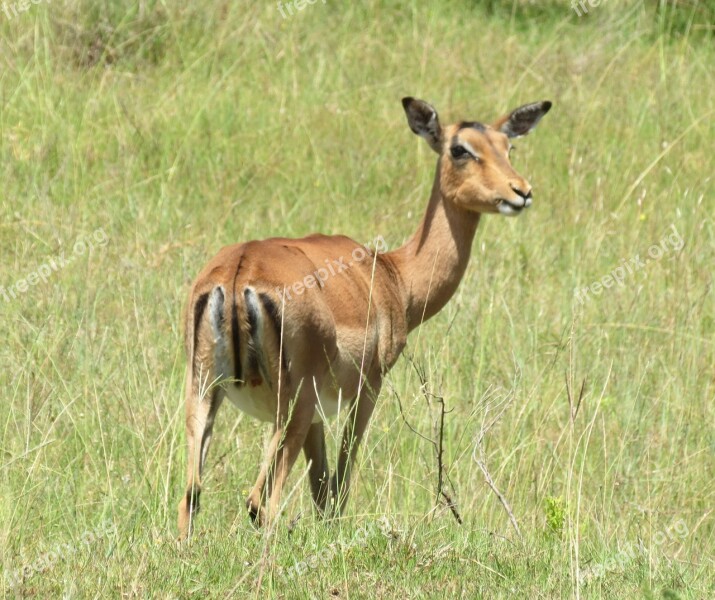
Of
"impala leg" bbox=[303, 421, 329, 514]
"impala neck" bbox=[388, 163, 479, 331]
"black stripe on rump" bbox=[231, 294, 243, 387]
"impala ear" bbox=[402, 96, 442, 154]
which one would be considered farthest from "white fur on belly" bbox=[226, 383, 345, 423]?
"impala ear" bbox=[402, 96, 442, 154]

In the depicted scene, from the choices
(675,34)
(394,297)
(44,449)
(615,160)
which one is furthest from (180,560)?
(675,34)

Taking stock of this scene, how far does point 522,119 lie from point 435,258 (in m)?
1.18

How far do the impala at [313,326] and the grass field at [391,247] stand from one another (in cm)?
18

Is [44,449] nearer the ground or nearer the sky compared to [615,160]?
nearer the sky

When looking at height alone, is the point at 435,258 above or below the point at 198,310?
below

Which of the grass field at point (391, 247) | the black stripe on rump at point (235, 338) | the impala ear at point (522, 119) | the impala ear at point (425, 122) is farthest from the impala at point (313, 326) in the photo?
the impala ear at point (522, 119)

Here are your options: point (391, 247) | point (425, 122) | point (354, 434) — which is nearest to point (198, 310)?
point (354, 434)

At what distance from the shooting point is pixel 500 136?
6066mm

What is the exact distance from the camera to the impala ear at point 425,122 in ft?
20.2

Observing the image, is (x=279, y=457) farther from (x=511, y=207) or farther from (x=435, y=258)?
(x=511, y=207)

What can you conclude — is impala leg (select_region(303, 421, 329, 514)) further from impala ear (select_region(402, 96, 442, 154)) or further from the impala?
impala ear (select_region(402, 96, 442, 154))

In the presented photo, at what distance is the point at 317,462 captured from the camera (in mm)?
5297

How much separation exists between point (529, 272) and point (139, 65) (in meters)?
3.82

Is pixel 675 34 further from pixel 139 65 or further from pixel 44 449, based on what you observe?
pixel 44 449
